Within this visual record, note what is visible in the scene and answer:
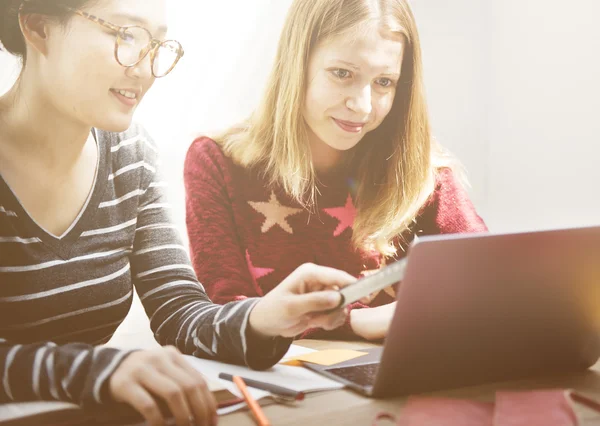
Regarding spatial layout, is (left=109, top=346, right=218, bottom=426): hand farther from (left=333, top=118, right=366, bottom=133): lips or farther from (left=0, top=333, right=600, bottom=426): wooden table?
(left=333, top=118, right=366, bottom=133): lips

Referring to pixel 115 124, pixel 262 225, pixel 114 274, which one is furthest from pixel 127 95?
pixel 262 225

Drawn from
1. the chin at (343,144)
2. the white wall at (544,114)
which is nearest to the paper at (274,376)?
the chin at (343,144)

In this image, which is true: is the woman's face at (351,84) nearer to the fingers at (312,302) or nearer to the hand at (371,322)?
the hand at (371,322)

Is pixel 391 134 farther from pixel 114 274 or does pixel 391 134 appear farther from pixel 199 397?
pixel 199 397

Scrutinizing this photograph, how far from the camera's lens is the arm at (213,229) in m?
1.22

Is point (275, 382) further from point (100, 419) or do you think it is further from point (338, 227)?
point (338, 227)

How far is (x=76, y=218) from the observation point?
103 centimetres

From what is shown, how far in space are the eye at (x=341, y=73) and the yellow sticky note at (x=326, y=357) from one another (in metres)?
0.61

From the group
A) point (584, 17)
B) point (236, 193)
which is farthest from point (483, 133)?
point (236, 193)

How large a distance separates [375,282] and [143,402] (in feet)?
0.82

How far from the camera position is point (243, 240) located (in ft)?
4.30

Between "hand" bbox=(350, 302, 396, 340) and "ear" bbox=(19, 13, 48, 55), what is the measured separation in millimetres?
627

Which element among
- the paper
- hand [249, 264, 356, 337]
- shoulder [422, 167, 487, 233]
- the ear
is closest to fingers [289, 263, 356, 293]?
hand [249, 264, 356, 337]

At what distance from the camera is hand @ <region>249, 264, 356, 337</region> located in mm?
810
